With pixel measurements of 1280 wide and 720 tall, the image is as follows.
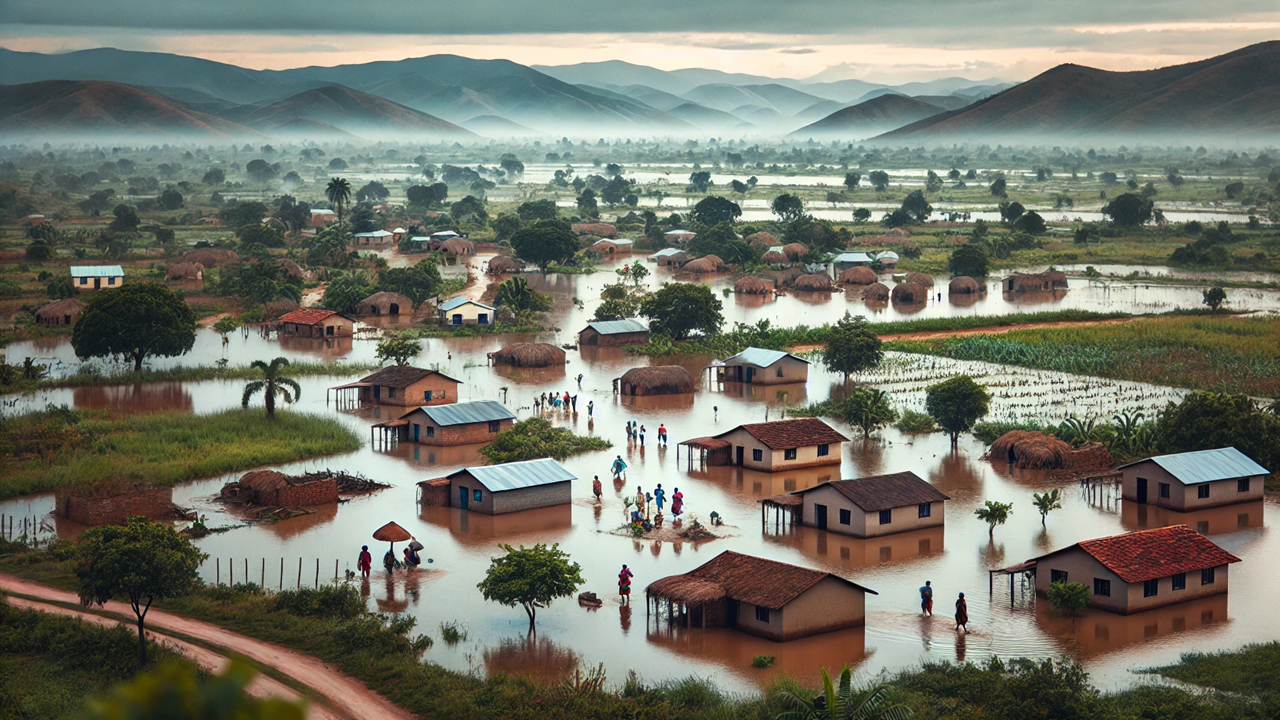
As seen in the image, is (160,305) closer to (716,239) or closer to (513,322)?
(513,322)

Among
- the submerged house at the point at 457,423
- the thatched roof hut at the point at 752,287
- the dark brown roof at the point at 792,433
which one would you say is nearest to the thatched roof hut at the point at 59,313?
the submerged house at the point at 457,423

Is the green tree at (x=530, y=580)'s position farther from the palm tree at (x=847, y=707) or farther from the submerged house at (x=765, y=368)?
the submerged house at (x=765, y=368)

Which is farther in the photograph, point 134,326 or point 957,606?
point 134,326

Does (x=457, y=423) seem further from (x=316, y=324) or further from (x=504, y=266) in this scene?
(x=504, y=266)

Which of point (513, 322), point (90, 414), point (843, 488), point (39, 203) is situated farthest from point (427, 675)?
point (39, 203)

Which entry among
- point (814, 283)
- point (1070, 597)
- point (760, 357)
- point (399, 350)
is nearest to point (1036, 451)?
point (1070, 597)

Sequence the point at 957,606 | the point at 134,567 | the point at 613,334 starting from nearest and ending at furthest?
the point at 134,567 < the point at 957,606 < the point at 613,334
